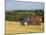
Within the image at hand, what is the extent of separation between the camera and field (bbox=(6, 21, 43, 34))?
1.44m

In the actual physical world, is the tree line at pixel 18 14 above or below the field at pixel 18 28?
above

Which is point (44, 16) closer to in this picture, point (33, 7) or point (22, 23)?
point (33, 7)

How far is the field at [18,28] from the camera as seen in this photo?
1437 mm

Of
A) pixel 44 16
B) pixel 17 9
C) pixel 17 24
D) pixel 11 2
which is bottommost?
pixel 17 24

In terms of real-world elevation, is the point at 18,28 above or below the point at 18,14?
below

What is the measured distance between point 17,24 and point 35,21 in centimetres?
31

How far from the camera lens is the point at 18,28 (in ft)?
4.76

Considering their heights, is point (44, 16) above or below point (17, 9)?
below

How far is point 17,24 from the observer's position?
145cm

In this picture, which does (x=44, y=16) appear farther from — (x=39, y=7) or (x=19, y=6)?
(x=19, y=6)

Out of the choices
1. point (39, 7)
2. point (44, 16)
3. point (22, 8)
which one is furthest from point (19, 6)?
point (44, 16)

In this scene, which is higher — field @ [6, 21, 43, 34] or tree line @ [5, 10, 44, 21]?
tree line @ [5, 10, 44, 21]

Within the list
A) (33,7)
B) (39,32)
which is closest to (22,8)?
(33,7)
